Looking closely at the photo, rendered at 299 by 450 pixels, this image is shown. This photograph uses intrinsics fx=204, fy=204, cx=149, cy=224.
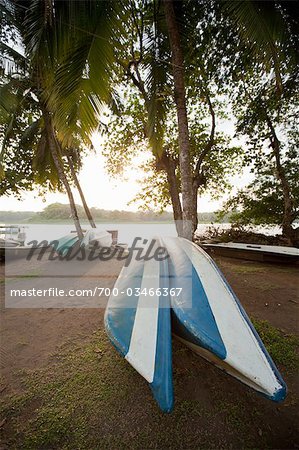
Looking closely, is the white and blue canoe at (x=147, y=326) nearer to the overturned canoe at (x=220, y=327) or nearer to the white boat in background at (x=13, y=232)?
the overturned canoe at (x=220, y=327)

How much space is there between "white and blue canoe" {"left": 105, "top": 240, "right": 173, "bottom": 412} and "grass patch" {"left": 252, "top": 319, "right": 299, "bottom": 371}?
144 cm

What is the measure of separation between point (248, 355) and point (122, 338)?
3.29ft

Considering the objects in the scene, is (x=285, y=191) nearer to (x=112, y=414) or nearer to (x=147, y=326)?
(x=147, y=326)

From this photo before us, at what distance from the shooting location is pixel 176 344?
8.16ft

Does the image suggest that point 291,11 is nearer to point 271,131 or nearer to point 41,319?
point 271,131

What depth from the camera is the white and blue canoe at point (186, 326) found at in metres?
1.44

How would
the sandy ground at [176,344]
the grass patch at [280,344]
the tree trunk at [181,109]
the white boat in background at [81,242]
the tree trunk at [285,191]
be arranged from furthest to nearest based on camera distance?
the tree trunk at [285,191]
the white boat in background at [81,242]
the tree trunk at [181,109]
the grass patch at [280,344]
the sandy ground at [176,344]

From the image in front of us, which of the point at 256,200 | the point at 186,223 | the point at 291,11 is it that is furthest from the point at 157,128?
the point at 256,200

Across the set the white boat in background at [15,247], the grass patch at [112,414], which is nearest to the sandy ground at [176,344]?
the grass patch at [112,414]

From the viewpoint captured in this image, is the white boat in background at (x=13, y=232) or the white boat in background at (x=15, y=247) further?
the white boat in background at (x=13, y=232)

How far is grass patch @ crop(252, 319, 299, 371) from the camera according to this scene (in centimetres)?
218

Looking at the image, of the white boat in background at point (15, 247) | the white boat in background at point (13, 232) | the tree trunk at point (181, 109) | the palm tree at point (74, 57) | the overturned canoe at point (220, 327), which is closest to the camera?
the overturned canoe at point (220, 327)

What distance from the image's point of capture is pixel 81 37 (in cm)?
314

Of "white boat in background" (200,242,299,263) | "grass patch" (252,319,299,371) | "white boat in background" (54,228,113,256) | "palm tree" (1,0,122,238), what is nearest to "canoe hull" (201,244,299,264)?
"white boat in background" (200,242,299,263)
